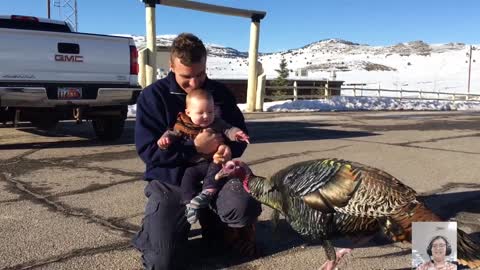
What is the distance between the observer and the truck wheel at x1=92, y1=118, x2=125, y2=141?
30.0ft

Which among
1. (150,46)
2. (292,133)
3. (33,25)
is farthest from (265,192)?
(150,46)

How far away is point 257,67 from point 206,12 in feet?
9.59

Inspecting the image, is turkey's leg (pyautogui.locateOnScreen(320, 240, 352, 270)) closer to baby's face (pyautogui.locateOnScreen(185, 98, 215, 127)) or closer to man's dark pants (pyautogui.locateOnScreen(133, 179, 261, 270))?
man's dark pants (pyautogui.locateOnScreen(133, 179, 261, 270))

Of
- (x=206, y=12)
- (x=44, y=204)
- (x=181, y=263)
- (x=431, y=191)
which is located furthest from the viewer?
(x=206, y=12)

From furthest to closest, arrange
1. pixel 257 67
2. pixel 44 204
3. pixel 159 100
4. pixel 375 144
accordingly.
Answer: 1. pixel 257 67
2. pixel 375 144
3. pixel 44 204
4. pixel 159 100

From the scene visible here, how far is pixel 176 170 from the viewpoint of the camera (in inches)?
144

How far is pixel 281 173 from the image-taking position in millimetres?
3189

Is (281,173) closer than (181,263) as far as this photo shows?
Yes

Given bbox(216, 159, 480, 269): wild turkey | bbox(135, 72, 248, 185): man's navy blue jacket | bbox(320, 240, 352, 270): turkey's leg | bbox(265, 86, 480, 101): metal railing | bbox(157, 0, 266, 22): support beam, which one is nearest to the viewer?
bbox(216, 159, 480, 269): wild turkey

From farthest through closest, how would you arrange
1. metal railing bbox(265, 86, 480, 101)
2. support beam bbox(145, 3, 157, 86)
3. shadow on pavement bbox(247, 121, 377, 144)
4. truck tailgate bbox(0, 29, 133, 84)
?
metal railing bbox(265, 86, 480, 101), support beam bbox(145, 3, 157, 86), shadow on pavement bbox(247, 121, 377, 144), truck tailgate bbox(0, 29, 133, 84)

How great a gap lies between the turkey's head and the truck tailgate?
16.6ft

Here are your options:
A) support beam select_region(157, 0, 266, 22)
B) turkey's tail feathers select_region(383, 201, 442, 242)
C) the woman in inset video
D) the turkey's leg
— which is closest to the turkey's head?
the turkey's leg

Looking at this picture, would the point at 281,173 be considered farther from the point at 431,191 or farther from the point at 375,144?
the point at 375,144

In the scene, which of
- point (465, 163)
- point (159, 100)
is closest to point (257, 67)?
point (465, 163)
